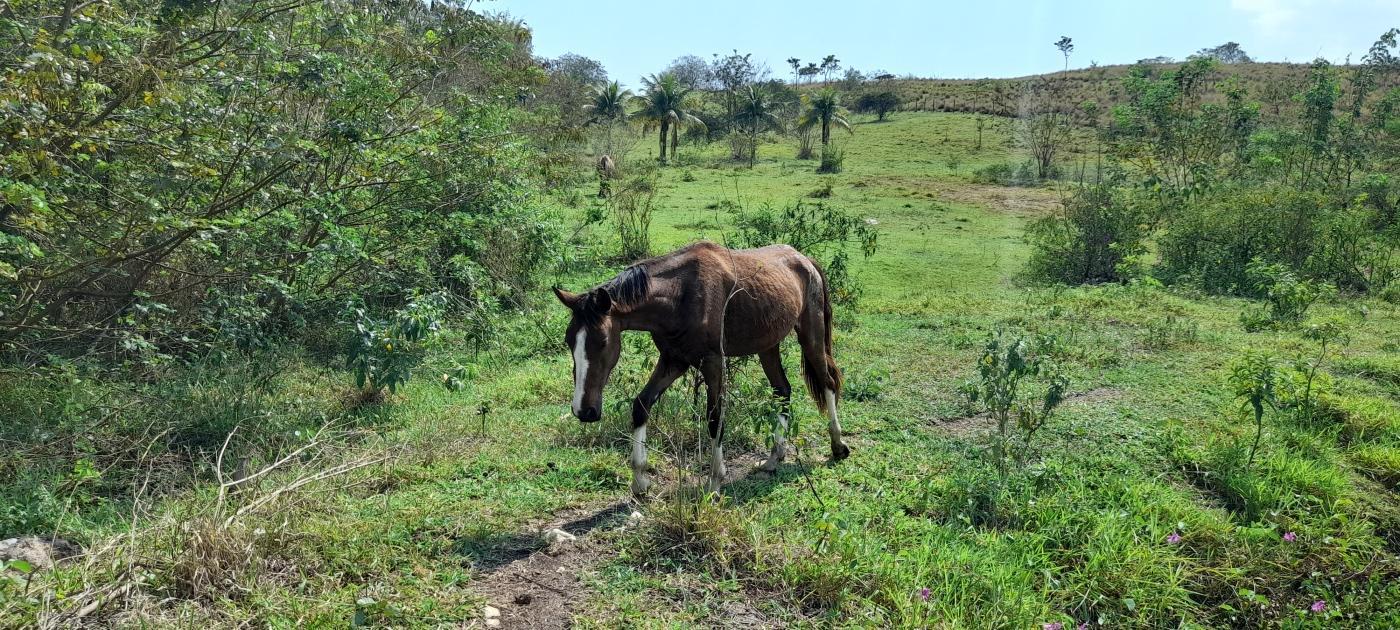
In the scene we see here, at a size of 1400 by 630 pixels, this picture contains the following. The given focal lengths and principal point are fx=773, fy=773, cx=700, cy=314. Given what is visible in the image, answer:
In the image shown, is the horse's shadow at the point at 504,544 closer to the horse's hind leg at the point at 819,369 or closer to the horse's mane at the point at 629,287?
the horse's mane at the point at 629,287

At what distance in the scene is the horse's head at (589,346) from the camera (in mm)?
4559

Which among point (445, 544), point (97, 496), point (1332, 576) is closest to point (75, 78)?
point (97, 496)

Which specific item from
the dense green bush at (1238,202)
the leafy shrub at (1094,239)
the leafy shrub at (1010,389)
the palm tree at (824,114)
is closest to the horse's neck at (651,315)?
the leafy shrub at (1010,389)

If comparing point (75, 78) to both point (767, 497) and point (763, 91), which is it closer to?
point (767, 497)

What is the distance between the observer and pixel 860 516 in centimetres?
493

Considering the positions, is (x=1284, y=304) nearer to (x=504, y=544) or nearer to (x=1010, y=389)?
(x=1010, y=389)

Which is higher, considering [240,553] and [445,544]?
[240,553]

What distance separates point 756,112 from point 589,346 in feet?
124

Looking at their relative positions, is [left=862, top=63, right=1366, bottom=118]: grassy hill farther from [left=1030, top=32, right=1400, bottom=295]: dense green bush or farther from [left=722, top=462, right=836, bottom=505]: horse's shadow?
[left=722, top=462, right=836, bottom=505]: horse's shadow

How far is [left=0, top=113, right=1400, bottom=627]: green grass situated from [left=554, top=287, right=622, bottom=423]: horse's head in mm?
689

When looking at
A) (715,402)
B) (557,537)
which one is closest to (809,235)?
(715,402)

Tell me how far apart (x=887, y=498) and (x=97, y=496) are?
4.97 meters

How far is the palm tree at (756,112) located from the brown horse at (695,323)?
3479 centimetres

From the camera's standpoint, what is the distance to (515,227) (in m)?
9.70
